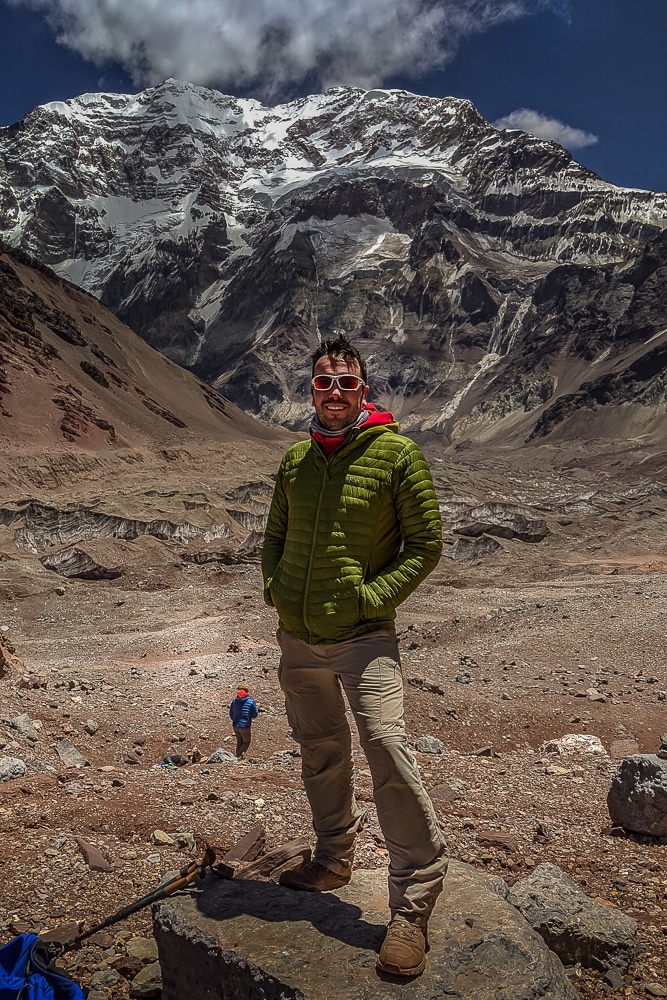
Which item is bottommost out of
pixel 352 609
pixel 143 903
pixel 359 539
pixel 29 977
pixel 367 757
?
pixel 29 977

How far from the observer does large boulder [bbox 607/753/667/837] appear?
486cm

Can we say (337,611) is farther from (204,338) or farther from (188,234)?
(188,234)

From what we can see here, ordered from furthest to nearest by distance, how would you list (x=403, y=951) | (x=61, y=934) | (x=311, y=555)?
1. (x=61, y=934)
2. (x=311, y=555)
3. (x=403, y=951)

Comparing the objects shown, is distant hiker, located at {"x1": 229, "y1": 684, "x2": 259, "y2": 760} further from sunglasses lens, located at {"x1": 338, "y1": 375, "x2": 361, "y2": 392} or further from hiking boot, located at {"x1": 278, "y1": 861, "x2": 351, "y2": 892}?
sunglasses lens, located at {"x1": 338, "y1": 375, "x2": 361, "y2": 392}

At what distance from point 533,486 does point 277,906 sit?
2334 inches

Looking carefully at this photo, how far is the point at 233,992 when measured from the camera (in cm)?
288

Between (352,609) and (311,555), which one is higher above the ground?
(311,555)

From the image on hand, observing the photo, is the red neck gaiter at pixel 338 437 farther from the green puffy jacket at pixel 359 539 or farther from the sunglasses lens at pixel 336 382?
the sunglasses lens at pixel 336 382

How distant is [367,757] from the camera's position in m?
3.15

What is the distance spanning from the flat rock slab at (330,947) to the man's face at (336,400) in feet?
6.56

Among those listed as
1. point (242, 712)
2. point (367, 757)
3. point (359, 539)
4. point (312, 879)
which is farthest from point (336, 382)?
point (242, 712)

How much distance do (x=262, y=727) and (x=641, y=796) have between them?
591 centimetres

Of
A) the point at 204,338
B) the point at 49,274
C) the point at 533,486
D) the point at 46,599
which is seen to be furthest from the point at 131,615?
the point at 204,338

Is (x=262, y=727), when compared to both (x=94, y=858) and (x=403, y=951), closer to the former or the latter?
(x=94, y=858)
